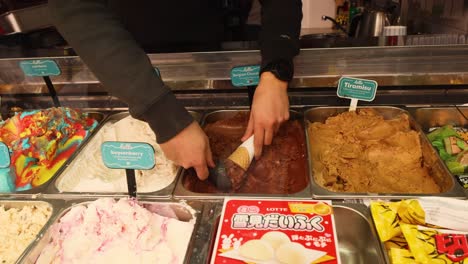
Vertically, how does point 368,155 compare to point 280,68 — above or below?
below

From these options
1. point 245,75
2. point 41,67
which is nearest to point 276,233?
point 245,75

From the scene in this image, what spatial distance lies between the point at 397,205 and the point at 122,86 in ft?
3.59

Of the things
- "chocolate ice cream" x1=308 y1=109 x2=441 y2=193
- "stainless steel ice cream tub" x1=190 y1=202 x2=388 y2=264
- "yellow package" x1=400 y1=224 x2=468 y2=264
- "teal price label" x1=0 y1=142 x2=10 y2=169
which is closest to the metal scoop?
"stainless steel ice cream tub" x1=190 y1=202 x2=388 y2=264

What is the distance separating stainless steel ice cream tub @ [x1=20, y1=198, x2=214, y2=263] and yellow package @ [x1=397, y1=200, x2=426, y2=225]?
707mm

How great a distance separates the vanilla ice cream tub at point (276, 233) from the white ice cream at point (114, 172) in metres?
0.45

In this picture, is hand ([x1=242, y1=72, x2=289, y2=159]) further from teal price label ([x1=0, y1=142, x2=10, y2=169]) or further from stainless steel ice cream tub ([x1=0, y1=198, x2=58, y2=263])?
teal price label ([x1=0, y1=142, x2=10, y2=169])

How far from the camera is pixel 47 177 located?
74.0 inches

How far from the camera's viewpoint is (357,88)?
1937 mm

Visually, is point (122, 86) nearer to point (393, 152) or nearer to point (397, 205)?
point (397, 205)

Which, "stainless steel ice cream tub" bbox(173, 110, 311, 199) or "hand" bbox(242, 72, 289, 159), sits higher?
"hand" bbox(242, 72, 289, 159)

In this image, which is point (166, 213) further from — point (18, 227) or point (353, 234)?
point (353, 234)

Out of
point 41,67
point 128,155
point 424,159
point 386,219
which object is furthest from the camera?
point 41,67

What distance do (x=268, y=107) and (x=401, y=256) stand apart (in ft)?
2.51

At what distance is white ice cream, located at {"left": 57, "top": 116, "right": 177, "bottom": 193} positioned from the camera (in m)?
1.72
